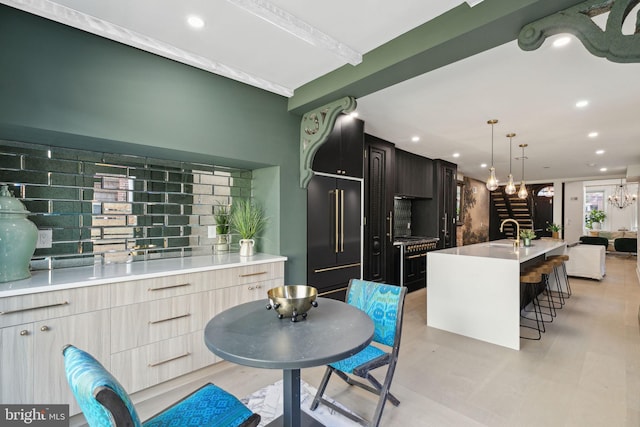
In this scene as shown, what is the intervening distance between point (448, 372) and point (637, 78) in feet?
10.4

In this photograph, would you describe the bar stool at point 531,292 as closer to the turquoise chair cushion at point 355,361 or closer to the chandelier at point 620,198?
the turquoise chair cushion at point 355,361

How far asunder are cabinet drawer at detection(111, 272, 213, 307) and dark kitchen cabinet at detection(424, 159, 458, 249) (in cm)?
515

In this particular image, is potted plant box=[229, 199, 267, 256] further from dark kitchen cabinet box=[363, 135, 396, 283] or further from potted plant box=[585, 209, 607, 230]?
potted plant box=[585, 209, 607, 230]

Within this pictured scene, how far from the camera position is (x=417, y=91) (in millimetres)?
3010

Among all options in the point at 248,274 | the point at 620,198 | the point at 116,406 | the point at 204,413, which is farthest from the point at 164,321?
the point at 620,198

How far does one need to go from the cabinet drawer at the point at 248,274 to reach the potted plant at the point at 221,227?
0.62m

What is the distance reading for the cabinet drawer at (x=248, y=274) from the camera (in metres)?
2.49

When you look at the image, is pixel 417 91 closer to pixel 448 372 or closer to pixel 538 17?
pixel 538 17

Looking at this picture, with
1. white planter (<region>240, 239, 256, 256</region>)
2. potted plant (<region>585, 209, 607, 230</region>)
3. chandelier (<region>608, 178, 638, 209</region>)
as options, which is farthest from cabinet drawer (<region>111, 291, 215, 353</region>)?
potted plant (<region>585, 209, 607, 230</region>)

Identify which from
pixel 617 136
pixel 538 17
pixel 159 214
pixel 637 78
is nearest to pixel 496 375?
pixel 538 17

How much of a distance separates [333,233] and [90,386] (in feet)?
9.17

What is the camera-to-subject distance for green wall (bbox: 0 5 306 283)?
5.83 ft

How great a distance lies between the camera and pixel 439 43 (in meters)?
1.84

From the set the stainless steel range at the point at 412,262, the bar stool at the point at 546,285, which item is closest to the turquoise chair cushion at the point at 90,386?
the bar stool at the point at 546,285
